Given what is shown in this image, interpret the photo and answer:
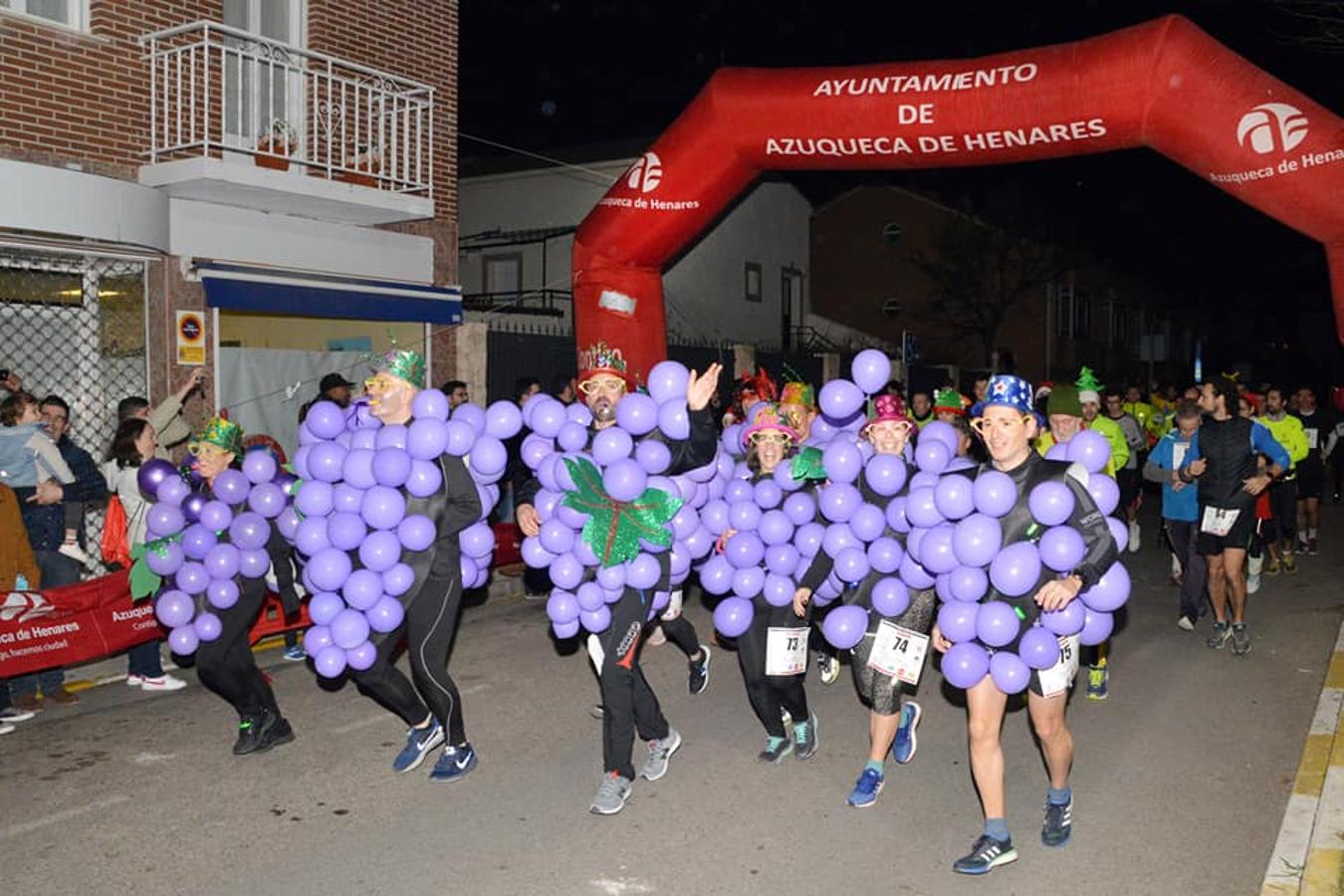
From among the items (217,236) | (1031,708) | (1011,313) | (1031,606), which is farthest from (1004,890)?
(1011,313)

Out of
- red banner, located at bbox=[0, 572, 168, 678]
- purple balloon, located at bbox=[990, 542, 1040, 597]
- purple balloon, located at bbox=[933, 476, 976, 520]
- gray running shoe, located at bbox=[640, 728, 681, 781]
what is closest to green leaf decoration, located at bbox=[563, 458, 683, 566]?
gray running shoe, located at bbox=[640, 728, 681, 781]

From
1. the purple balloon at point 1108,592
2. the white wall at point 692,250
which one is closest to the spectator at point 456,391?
the purple balloon at point 1108,592

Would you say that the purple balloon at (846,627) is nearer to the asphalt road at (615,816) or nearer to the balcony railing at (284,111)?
the asphalt road at (615,816)

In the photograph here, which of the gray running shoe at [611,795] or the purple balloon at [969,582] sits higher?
the purple balloon at [969,582]

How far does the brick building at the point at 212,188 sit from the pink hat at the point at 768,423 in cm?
668

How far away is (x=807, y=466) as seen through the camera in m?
5.65

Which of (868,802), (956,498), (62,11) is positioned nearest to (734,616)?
(868,802)

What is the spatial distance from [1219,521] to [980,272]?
2979 centimetres

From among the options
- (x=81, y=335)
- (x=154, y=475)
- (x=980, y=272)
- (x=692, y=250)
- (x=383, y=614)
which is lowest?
(x=383, y=614)

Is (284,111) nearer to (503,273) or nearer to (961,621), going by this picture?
(961,621)

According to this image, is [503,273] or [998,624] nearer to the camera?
[998,624]

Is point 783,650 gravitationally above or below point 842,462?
below

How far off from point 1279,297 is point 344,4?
57502mm

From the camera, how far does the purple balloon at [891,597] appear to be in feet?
16.8
